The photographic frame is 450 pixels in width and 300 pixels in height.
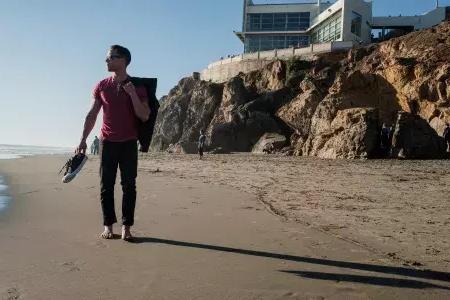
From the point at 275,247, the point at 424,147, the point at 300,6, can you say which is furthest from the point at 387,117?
the point at 300,6

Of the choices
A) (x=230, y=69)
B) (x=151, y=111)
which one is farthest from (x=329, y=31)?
(x=151, y=111)

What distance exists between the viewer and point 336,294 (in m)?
2.37

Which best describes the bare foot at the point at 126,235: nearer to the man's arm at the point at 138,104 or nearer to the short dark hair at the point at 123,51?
the man's arm at the point at 138,104

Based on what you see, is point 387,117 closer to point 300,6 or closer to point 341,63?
point 341,63

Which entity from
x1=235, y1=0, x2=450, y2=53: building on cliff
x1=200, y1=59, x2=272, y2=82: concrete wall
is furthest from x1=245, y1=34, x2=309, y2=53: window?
x1=200, y1=59, x2=272, y2=82: concrete wall

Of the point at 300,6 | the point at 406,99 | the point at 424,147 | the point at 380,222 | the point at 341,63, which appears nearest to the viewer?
the point at 380,222

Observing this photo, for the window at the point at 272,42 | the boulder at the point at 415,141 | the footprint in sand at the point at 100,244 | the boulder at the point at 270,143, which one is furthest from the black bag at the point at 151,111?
the window at the point at 272,42

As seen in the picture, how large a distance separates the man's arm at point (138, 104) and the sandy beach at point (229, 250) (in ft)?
3.36

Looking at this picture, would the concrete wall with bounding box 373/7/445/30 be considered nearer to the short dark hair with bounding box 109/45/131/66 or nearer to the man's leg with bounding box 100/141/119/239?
the short dark hair with bounding box 109/45/131/66

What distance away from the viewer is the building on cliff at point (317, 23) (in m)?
41.7

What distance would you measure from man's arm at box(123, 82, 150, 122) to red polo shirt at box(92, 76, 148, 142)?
3.0 inches

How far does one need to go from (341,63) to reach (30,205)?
3066 centimetres

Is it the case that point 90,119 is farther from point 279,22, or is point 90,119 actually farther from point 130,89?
point 279,22

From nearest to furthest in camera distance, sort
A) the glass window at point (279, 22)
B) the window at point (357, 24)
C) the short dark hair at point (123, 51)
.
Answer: the short dark hair at point (123, 51) < the window at point (357, 24) < the glass window at point (279, 22)
